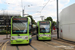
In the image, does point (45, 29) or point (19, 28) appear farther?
point (45, 29)

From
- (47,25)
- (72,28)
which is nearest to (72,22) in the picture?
(72,28)

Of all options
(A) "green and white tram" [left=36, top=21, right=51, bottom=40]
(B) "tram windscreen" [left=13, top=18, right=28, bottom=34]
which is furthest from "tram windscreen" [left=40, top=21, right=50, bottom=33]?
(B) "tram windscreen" [left=13, top=18, right=28, bottom=34]

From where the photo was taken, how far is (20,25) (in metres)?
15.0

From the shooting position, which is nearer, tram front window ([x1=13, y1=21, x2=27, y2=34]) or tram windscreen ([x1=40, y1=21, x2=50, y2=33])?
tram front window ([x1=13, y1=21, x2=27, y2=34])

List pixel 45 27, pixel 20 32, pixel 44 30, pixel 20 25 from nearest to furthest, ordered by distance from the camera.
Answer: pixel 20 32
pixel 20 25
pixel 44 30
pixel 45 27

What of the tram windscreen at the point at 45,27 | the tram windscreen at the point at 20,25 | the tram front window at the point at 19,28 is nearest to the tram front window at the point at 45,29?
the tram windscreen at the point at 45,27

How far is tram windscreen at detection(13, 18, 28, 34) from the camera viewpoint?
1483 cm

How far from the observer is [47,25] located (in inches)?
835

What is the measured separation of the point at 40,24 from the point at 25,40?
707cm

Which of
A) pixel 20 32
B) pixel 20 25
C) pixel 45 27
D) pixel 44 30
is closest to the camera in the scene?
pixel 20 32

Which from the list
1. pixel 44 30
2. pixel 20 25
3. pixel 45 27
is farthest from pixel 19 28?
pixel 45 27

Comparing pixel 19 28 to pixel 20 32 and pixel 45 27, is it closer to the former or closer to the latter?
pixel 20 32

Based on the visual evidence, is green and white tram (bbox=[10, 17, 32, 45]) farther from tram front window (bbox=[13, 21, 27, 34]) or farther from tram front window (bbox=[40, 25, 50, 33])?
tram front window (bbox=[40, 25, 50, 33])

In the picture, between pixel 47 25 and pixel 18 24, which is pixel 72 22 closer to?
pixel 47 25
